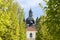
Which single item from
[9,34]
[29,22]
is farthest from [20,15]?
[29,22]

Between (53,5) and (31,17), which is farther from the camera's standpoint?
(31,17)

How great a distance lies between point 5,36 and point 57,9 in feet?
53.0

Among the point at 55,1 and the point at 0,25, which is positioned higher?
the point at 55,1

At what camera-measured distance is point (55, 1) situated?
61.2 ft

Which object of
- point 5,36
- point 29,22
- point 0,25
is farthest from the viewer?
point 29,22

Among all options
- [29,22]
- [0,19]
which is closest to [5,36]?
[0,19]

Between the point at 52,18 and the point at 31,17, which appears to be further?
the point at 31,17

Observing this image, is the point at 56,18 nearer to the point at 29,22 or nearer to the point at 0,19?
the point at 0,19

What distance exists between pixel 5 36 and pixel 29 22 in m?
109

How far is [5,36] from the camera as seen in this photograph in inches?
1328

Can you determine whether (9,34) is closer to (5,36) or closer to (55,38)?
(5,36)

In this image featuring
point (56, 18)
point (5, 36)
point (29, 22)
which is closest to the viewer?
point (56, 18)

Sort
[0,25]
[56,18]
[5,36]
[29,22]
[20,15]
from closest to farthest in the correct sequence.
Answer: [56,18], [0,25], [5,36], [20,15], [29,22]

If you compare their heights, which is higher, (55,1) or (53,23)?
(55,1)
